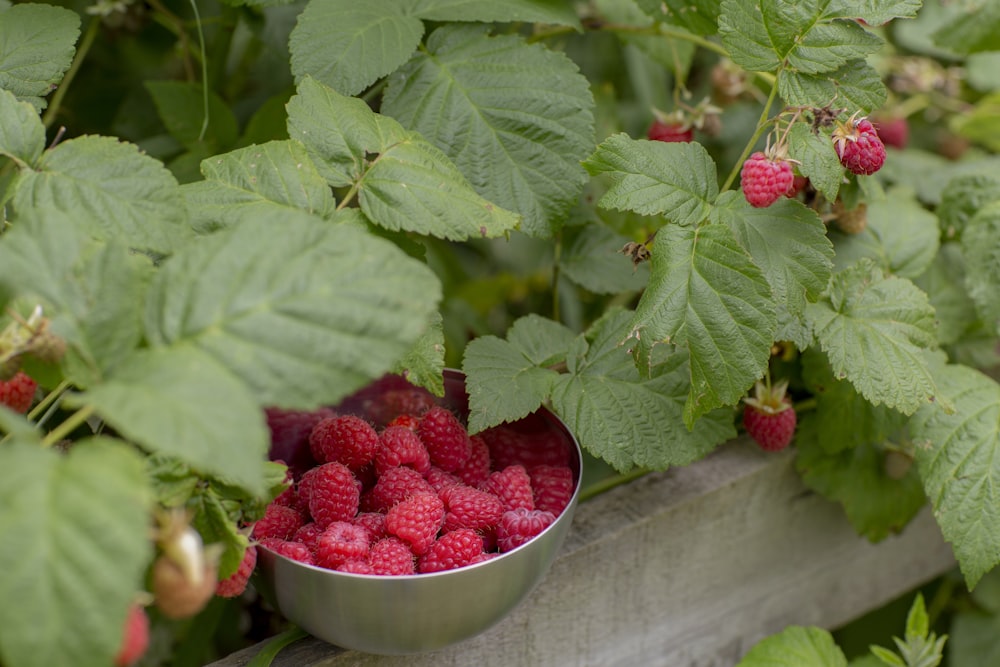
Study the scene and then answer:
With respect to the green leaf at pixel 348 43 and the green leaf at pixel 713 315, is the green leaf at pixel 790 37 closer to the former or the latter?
the green leaf at pixel 713 315

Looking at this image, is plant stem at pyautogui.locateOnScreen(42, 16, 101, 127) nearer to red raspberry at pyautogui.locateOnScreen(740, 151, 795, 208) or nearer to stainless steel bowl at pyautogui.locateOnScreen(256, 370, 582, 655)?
stainless steel bowl at pyautogui.locateOnScreen(256, 370, 582, 655)

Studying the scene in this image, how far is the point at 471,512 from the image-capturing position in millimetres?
784

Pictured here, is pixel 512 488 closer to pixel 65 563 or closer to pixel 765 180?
pixel 765 180

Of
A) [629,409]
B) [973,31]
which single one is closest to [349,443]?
[629,409]

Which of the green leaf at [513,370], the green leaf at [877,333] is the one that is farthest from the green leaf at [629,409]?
the green leaf at [877,333]

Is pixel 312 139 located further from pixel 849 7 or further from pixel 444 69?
pixel 849 7

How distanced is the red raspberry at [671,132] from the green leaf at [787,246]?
0.29 m

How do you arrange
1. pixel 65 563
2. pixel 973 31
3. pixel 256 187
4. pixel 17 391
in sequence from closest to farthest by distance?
1. pixel 65 563
2. pixel 17 391
3. pixel 256 187
4. pixel 973 31

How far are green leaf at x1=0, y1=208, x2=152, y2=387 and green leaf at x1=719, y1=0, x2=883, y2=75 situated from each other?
59cm

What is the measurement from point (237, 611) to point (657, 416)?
656 mm

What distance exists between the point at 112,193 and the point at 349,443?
29 centimetres

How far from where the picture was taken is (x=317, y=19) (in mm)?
916

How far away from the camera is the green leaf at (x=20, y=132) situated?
27.6 inches

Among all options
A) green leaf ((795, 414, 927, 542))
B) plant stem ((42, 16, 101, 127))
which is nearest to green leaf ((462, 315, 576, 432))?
green leaf ((795, 414, 927, 542))
